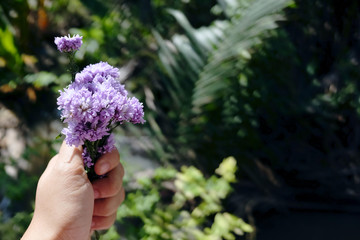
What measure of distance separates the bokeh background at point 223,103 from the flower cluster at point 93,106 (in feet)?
3.48

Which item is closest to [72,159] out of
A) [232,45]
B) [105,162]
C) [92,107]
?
[105,162]

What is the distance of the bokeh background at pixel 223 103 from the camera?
2.08 m

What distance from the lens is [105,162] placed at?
0.85 metres

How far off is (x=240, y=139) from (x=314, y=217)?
2.20 feet

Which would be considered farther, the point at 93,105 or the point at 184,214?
the point at 184,214

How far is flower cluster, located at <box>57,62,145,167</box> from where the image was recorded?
717 mm

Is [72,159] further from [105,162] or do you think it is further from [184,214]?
[184,214]

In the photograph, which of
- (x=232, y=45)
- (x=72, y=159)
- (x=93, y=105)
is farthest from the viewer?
(x=232, y=45)

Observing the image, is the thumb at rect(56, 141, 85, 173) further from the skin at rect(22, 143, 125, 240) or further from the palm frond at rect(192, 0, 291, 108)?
the palm frond at rect(192, 0, 291, 108)

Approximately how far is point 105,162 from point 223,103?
1.41 meters

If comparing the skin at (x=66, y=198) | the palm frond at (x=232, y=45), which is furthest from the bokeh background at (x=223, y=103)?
the skin at (x=66, y=198)

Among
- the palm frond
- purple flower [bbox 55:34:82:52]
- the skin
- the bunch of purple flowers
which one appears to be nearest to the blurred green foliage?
the palm frond

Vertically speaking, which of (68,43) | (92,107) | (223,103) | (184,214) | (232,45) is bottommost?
(184,214)

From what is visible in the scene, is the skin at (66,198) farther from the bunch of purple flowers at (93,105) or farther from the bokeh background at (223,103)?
the bokeh background at (223,103)
